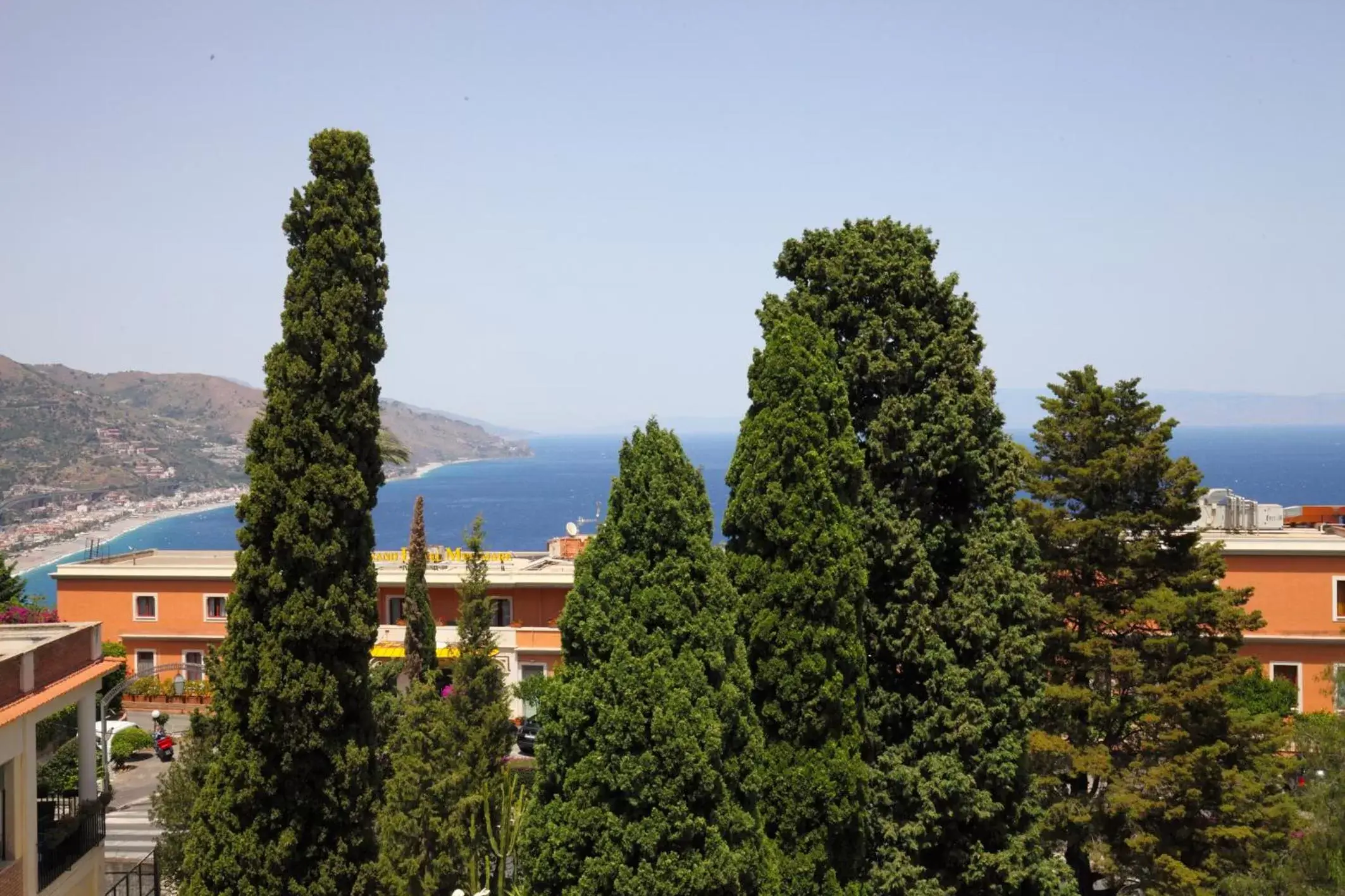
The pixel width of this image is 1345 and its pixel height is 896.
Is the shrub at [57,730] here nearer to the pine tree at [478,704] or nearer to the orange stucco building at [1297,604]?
the pine tree at [478,704]

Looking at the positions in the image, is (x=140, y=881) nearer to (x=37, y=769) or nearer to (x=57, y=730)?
(x=37, y=769)

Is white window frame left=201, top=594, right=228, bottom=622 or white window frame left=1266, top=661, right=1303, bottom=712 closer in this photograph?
white window frame left=1266, top=661, right=1303, bottom=712

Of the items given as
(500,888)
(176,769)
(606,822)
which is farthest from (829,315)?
(176,769)

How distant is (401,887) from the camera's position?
15281 millimetres

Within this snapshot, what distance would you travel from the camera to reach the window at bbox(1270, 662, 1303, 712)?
30.0 meters

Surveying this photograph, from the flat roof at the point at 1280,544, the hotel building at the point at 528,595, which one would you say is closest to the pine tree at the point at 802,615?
the hotel building at the point at 528,595

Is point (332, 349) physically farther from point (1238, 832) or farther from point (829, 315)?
point (1238, 832)

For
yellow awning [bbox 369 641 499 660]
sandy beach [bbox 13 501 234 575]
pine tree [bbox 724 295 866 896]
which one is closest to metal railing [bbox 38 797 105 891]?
pine tree [bbox 724 295 866 896]

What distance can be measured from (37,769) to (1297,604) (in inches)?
1127

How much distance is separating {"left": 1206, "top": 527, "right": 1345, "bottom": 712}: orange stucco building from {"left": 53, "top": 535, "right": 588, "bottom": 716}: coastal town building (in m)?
18.3

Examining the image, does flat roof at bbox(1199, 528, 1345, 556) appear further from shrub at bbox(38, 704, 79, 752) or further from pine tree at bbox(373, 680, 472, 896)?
shrub at bbox(38, 704, 79, 752)

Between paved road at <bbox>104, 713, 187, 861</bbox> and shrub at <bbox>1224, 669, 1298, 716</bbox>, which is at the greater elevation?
shrub at <bbox>1224, 669, 1298, 716</bbox>

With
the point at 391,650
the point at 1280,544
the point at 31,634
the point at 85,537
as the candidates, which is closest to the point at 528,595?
the point at 391,650

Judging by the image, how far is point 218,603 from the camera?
37.1 m
